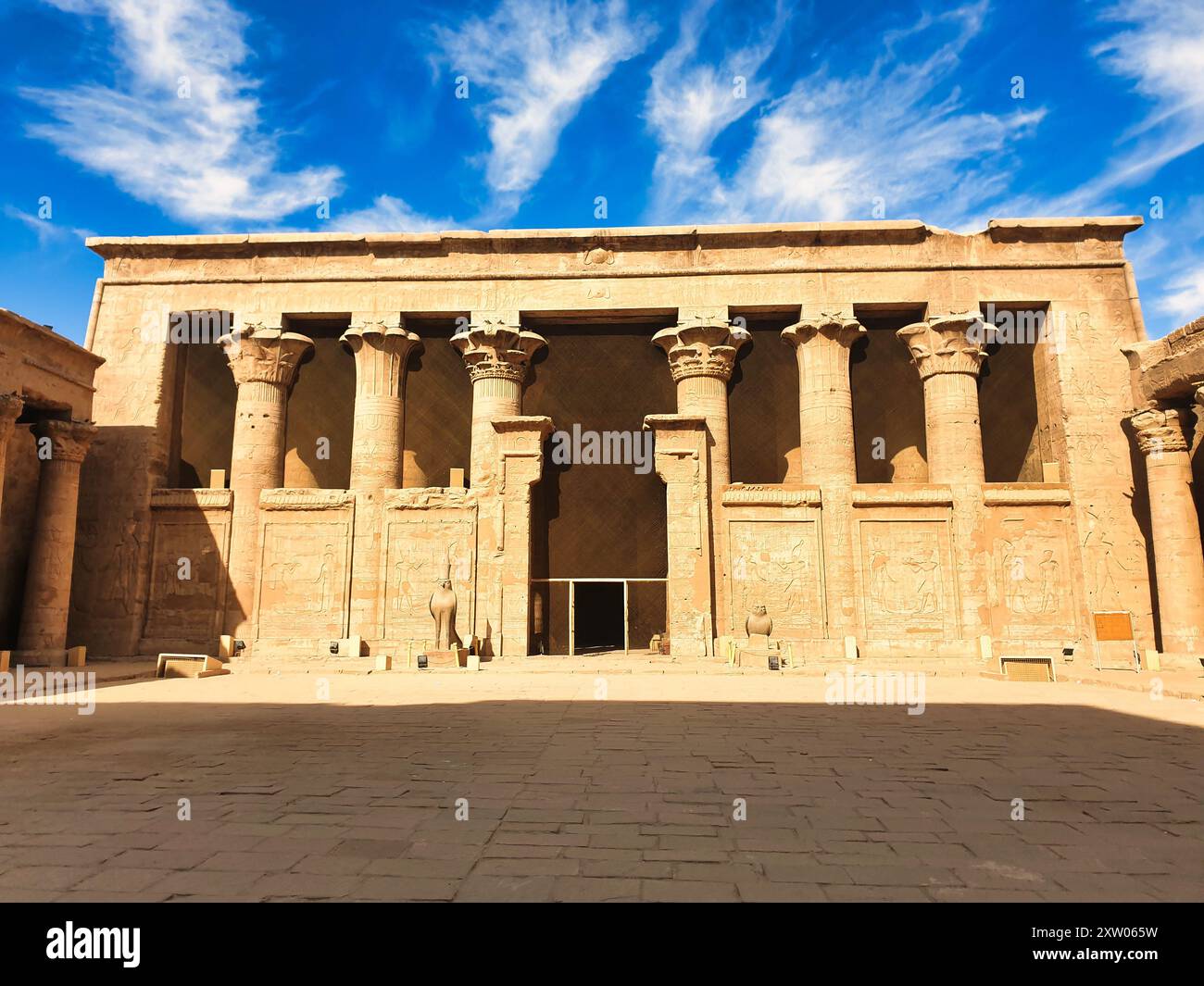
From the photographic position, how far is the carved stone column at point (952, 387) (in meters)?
17.7

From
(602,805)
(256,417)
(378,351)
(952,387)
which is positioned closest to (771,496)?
(952,387)

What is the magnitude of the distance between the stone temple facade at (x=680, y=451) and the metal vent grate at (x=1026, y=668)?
2926 millimetres

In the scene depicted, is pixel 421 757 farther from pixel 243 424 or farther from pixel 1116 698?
pixel 243 424

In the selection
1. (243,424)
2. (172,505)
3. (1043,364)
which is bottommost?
A: (172,505)

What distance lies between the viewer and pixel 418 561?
58.3ft

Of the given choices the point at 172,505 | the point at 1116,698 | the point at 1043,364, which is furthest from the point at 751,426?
the point at 172,505

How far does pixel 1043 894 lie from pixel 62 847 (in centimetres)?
479

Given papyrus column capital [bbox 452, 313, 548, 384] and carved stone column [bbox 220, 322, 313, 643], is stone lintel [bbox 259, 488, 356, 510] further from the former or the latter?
papyrus column capital [bbox 452, 313, 548, 384]

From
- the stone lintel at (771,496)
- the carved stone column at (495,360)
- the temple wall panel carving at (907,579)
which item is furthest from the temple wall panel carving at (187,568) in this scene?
the temple wall panel carving at (907,579)

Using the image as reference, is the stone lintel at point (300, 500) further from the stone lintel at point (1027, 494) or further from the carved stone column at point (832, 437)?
the stone lintel at point (1027, 494)

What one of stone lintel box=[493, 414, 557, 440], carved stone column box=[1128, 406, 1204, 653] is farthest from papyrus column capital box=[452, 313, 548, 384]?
carved stone column box=[1128, 406, 1204, 653]

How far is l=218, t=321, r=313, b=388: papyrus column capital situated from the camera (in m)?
18.7

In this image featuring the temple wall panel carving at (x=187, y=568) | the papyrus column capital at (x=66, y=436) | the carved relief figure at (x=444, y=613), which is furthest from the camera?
the temple wall panel carving at (x=187, y=568)

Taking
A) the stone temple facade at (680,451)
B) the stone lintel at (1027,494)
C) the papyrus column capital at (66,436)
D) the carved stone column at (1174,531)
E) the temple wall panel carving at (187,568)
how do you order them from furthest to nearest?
the temple wall panel carving at (187,568) → the stone lintel at (1027,494) → the stone temple facade at (680,451) → the papyrus column capital at (66,436) → the carved stone column at (1174,531)
